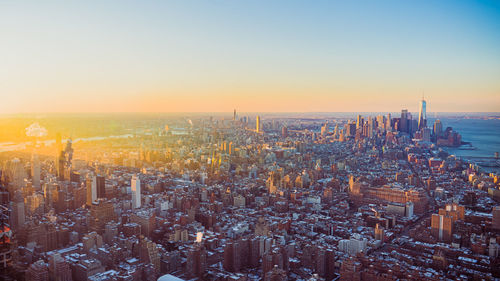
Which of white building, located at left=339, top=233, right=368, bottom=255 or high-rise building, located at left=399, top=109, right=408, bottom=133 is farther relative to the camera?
high-rise building, located at left=399, top=109, right=408, bottom=133

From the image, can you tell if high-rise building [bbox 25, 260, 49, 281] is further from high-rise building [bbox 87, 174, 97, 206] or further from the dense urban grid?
high-rise building [bbox 87, 174, 97, 206]

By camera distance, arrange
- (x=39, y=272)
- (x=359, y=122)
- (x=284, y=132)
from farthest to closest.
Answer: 1. (x=284, y=132)
2. (x=359, y=122)
3. (x=39, y=272)

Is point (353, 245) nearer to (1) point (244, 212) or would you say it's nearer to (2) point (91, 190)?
(1) point (244, 212)

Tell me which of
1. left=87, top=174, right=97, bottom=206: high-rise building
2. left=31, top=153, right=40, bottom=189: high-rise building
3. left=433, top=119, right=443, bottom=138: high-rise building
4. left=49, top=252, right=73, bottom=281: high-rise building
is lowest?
left=49, top=252, right=73, bottom=281: high-rise building

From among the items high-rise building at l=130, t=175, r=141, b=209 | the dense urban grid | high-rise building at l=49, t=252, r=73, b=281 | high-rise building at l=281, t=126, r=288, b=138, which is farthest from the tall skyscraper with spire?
high-rise building at l=49, t=252, r=73, b=281

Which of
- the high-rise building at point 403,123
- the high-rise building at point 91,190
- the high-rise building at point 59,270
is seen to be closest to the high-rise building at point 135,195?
the high-rise building at point 91,190

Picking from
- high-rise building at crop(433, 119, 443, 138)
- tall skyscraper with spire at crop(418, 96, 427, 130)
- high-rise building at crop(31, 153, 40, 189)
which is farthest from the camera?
high-rise building at crop(433, 119, 443, 138)

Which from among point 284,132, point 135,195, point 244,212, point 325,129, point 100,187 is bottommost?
point 244,212

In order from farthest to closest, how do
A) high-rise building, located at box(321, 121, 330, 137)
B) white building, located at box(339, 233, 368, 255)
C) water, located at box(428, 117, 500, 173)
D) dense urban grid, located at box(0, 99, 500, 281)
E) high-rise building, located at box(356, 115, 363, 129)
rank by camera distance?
high-rise building, located at box(321, 121, 330, 137) < high-rise building, located at box(356, 115, 363, 129) < water, located at box(428, 117, 500, 173) < white building, located at box(339, 233, 368, 255) < dense urban grid, located at box(0, 99, 500, 281)

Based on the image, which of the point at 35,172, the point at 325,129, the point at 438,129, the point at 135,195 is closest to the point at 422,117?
the point at 438,129
